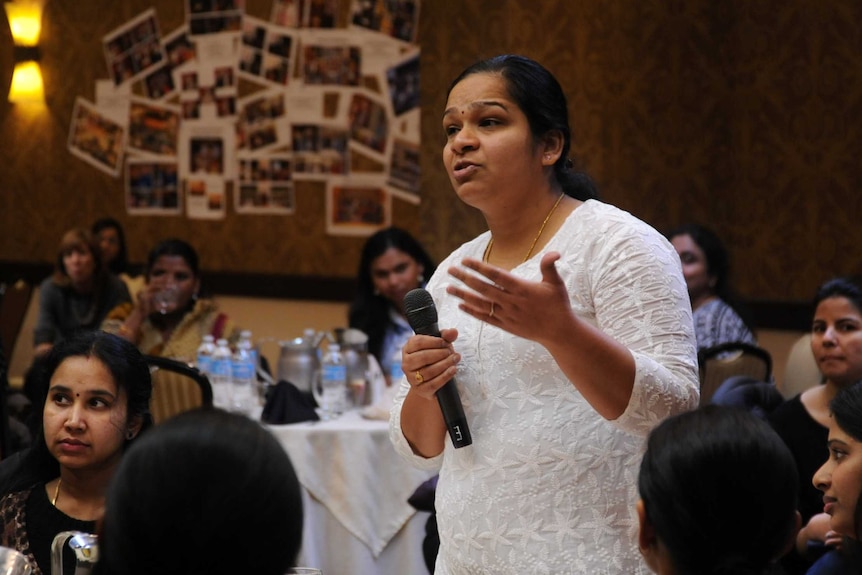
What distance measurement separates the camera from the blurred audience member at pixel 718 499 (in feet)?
4.22

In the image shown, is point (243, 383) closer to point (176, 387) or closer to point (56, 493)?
point (176, 387)

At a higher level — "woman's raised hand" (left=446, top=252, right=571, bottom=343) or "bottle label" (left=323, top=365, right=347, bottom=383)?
"woman's raised hand" (left=446, top=252, right=571, bottom=343)

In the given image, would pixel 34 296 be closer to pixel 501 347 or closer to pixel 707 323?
pixel 707 323

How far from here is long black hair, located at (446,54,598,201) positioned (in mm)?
1848

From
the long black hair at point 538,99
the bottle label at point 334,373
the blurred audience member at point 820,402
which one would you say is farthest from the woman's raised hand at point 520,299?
the bottle label at point 334,373

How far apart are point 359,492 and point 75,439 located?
5.75 ft

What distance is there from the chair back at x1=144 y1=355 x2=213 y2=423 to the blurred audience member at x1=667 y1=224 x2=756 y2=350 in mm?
2180

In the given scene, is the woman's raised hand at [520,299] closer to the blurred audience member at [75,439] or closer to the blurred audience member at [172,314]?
the blurred audience member at [75,439]

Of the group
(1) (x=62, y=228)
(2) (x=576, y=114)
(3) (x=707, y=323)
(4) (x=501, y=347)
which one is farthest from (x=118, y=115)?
(4) (x=501, y=347)

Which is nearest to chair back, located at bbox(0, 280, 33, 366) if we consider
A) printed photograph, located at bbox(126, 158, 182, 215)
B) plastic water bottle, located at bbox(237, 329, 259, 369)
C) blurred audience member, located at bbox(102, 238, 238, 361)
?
printed photograph, located at bbox(126, 158, 182, 215)

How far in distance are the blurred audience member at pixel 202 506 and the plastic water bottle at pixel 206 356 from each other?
3304 millimetres

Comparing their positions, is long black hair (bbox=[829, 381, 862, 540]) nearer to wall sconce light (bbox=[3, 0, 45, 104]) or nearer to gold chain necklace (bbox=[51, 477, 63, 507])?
gold chain necklace (bbox=[51, 477, 63, 507])

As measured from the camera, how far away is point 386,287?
4.84m

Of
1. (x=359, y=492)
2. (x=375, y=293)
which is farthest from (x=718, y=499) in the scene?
(x=375, y=293)
